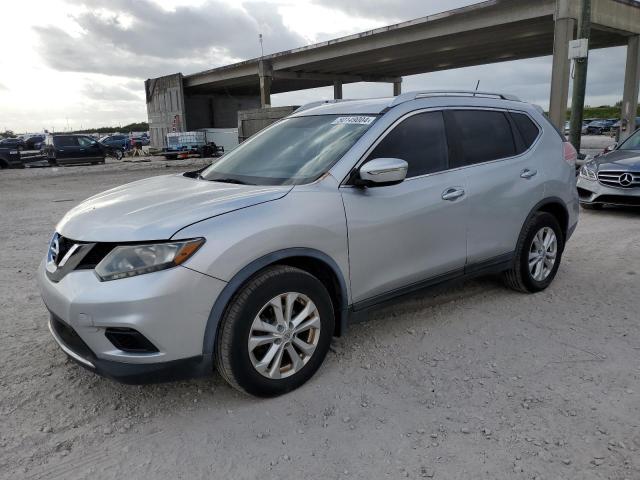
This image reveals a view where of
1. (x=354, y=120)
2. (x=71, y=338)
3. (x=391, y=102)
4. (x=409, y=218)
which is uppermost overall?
(x=391, y=102)

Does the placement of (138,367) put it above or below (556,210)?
below

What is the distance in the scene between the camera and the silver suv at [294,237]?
2617 millimetres

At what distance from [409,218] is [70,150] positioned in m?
24.8

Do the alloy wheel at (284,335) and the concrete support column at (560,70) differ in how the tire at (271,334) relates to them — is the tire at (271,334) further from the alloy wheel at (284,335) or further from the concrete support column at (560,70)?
the concrete support column at (560,70)

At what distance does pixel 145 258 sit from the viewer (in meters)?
2.61

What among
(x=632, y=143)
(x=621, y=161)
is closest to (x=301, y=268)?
(x=621, y=161)

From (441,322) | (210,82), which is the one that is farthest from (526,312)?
(210,82)

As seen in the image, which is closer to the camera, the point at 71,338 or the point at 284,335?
the point at 71,338

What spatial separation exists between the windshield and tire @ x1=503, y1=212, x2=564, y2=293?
1859 millimetres

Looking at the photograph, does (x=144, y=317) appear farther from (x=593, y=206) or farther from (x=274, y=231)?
(x=593, y=206)

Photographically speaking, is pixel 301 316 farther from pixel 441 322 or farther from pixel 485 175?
pixel 485 175

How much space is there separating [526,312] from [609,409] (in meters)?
1.48

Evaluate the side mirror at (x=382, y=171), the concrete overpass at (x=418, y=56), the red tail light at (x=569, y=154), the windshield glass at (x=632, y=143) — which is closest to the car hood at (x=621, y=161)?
the windshield glass at (x=632, y=143)

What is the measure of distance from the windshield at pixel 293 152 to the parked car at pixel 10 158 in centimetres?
2211
